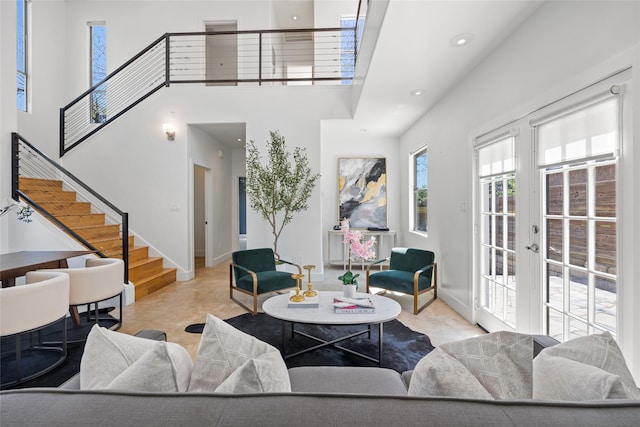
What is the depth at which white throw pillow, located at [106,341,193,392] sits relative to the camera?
747 mm

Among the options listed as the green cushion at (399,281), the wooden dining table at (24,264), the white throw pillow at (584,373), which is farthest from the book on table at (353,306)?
the wooden dining table at (24,264)

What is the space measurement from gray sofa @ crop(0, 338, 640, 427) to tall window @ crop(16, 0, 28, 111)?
22.1 ft

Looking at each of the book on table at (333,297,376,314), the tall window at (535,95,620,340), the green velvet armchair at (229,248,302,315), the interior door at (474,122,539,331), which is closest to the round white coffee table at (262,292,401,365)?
the book on table at (333,297,376,314)

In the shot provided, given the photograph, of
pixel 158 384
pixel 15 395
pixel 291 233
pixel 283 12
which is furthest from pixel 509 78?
pixel 283 12

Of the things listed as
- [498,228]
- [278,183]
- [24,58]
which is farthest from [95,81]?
[498,228]

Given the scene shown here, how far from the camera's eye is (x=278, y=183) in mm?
4910

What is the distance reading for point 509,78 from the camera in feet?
8.25

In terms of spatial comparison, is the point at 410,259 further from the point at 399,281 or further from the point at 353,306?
the point at 353,306

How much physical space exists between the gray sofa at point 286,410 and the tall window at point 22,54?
6.75 metres

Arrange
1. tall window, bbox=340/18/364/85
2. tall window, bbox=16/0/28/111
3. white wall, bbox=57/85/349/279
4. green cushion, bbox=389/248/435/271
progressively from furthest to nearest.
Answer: tall window, bbox=340/18/364/85 < white wall, bbox=57/85/349/279 < tall window, bbox=16/0/28/111 < green cushion, bbox=389/248/435/271

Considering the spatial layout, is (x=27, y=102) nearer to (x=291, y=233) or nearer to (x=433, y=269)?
(x=291, y=233)

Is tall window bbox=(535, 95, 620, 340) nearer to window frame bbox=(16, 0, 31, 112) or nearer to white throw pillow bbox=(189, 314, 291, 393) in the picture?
white throw pillow bbox=(189, 314, 291, 393)

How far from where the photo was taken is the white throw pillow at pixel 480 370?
0.75 metres

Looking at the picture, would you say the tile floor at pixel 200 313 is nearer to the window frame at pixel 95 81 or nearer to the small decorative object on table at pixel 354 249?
the small decorative object on table at pixel 354 249
